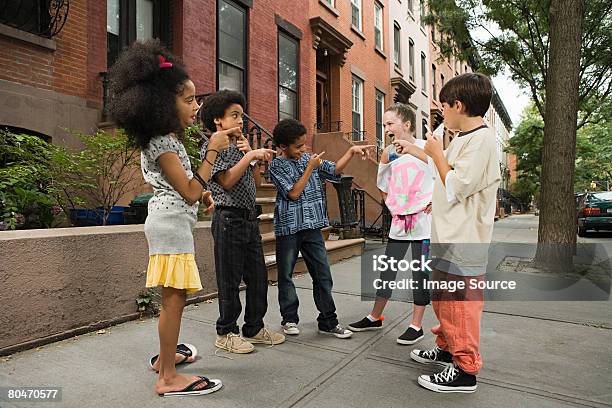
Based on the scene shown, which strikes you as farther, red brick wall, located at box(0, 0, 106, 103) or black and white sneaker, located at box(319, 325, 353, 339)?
red brick wall, located at box(0, 0, 106, 103)

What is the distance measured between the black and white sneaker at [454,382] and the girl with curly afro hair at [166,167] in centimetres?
129

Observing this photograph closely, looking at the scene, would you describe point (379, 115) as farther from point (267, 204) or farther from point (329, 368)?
point (329, 368)

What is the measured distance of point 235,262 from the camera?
2980 mm

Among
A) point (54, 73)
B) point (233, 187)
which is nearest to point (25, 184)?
point (54, 73)

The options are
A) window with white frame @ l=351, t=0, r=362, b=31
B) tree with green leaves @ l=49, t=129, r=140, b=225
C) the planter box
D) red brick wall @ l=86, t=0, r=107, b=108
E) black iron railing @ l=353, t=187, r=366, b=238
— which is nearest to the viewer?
tree with green leaves @ l=49, t=129, r=140, b=225

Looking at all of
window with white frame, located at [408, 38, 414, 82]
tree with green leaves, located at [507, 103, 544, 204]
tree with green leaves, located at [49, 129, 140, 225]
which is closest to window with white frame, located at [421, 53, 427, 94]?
window with white frame, located at [408, 38, 414, 82]

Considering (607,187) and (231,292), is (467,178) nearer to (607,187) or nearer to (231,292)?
(231,292)

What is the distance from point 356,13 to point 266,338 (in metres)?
13.9

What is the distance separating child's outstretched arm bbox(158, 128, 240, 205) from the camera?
7.30 ft

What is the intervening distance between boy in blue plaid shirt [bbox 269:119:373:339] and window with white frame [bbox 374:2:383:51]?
14.0m

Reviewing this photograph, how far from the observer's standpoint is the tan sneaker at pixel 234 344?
299 centimetres

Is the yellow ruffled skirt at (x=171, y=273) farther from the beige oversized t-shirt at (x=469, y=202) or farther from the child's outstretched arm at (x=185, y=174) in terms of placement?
the beige oversized t-shirt at (x=469, y=202)

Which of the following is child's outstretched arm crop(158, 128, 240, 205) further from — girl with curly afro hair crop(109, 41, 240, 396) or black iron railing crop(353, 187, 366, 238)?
black iron railing crop(353, 187, 366, 238)

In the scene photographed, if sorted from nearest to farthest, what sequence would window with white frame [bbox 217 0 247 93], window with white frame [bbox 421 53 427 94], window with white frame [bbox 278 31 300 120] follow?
window with white frame [bbox 217 0 247 93] < window with white frame [bbox 278 31 300 120] < window with white frame [bbox 421 53 427 94]
